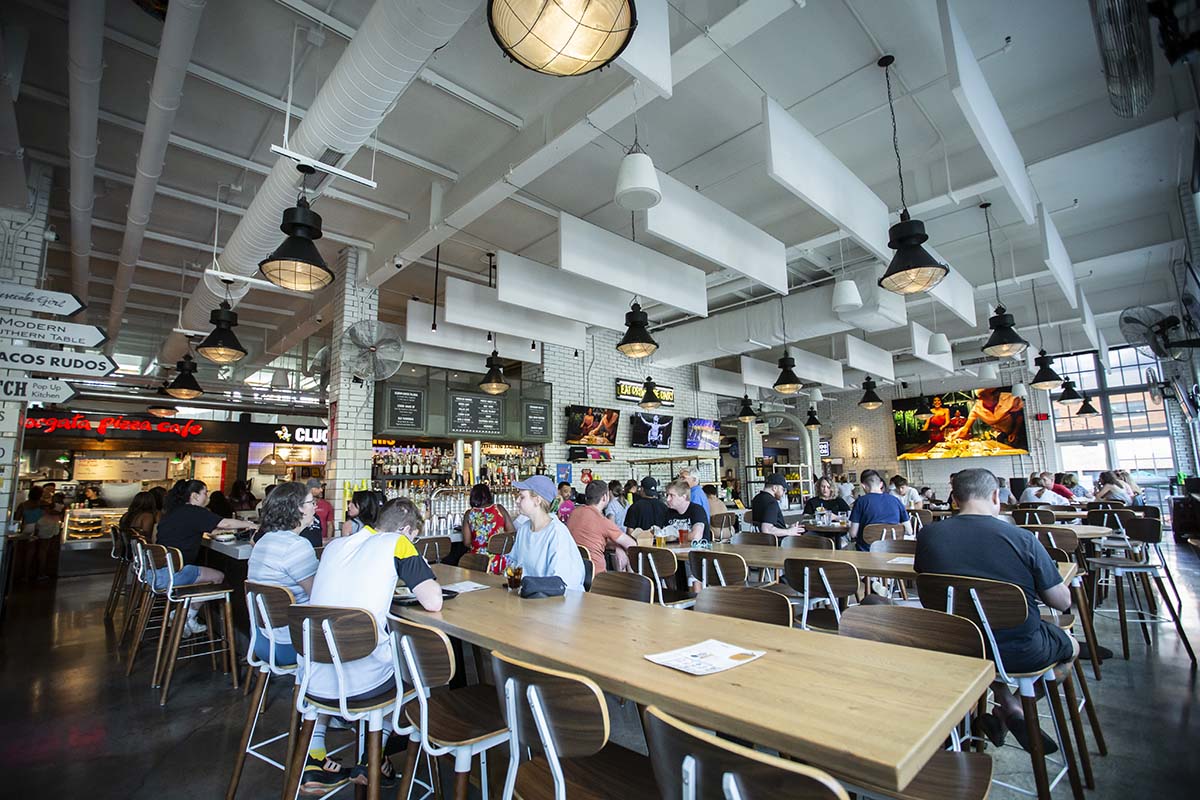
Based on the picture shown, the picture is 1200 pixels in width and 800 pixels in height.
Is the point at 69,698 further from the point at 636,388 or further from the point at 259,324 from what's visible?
the point at 636,388

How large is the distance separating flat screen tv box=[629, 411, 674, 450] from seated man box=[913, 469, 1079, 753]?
867 centimetres

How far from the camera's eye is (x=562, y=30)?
2.23 metres

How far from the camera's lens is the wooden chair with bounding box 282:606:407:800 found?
231cm

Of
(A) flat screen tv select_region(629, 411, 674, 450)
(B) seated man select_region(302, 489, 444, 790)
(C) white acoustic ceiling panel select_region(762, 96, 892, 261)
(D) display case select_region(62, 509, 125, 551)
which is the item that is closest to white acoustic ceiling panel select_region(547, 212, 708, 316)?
(C) white acoustic ceiling panel select_region(762, 96, 892, 261)

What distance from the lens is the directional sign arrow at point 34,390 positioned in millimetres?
4988

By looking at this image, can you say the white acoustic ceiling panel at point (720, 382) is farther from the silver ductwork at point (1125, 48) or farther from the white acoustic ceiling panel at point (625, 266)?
the silver ductwork at point (1125, 48)

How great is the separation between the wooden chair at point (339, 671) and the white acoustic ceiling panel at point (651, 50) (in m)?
3.17

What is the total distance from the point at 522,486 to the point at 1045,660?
2.86 metres

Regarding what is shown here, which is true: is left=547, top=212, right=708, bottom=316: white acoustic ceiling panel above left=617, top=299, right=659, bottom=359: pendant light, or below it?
above

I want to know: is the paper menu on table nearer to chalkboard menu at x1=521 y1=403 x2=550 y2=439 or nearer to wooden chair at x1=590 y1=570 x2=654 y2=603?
wooden chair at x1=590 y1=570 x2=654 y2=603

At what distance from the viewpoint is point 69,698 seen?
4.14m

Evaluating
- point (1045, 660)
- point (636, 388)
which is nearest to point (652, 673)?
point (1045, 660)

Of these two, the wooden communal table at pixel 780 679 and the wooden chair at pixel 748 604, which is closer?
the wooden communal table at pixel 780 679

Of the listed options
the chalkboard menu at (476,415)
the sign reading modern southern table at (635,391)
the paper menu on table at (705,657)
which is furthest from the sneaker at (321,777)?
the sign reading modern southern table at (635,391)
